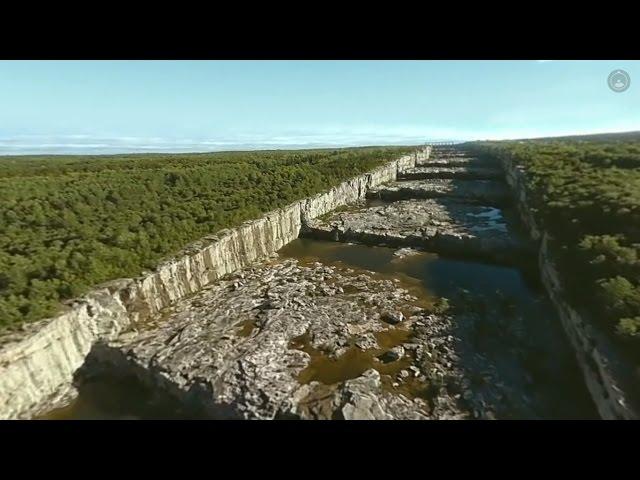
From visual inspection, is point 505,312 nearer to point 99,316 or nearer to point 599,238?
point 599,238

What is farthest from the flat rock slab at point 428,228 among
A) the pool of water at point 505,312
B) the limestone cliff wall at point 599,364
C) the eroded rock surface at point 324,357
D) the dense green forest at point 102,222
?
the eroded rock surface at point 324,357

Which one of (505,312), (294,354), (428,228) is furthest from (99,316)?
(428,228)

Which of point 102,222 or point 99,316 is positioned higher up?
point 102,222

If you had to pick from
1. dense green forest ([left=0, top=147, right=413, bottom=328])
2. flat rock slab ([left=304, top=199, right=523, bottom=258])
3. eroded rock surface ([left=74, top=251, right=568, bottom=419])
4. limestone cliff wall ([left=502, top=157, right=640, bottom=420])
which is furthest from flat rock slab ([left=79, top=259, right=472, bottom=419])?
flat rock slab ([left=304, top=199, right=523, bottom=258])

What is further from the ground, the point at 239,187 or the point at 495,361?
the point at 239,187
